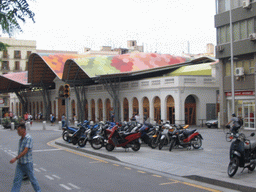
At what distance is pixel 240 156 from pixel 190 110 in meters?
29.9

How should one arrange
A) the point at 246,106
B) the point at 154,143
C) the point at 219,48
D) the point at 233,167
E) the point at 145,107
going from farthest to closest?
1. the point at 145,107
2. the point at 219,48
3. the point at 246,106
4. the point at 154,143
5. the point at 233,167

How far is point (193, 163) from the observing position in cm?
1367

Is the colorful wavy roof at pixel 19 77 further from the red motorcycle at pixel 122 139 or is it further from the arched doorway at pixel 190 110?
the red motorcycle at pixel 122 139

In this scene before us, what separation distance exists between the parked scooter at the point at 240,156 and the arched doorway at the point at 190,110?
28.8m

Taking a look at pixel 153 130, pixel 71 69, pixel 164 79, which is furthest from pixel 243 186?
pixel 71 69

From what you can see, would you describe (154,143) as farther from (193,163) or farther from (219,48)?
(219,48)

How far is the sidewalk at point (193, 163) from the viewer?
1007 cm

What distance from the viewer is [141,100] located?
44.0 metres

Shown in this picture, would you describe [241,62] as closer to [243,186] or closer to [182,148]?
[182,148]

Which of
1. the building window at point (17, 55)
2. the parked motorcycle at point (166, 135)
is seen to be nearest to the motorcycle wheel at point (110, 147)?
the parked motorcycle at point (166, 135)

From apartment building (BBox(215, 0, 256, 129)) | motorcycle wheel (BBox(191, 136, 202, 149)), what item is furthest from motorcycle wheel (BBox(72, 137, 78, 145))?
apartment building (BBox(215, 0, 256, 129))

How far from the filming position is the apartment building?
103 feet

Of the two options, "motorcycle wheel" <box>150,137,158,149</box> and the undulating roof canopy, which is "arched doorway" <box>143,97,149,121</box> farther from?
the undulating roof canopy

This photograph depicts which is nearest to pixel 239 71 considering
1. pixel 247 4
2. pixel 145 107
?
pixel 247 4
